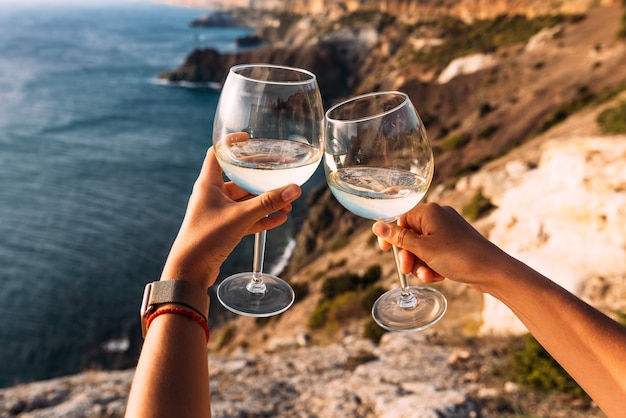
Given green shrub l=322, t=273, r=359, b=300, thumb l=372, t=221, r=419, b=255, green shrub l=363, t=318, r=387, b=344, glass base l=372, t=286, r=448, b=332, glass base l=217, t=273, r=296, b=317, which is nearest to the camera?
thumb l=372, t=221, r=419, b=255

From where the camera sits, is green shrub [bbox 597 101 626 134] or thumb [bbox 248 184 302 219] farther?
green shrub [bbox 597 101 626 134]

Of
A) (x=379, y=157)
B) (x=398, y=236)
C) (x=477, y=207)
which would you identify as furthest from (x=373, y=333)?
(x=379, y=157)

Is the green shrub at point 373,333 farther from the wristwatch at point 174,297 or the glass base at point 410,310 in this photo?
the wristwatch at point 174,297

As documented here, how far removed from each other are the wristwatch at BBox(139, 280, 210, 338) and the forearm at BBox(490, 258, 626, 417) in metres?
1.13

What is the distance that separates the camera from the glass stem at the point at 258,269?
2.53 m

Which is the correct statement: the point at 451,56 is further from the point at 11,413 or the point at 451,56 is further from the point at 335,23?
the point at 11,413

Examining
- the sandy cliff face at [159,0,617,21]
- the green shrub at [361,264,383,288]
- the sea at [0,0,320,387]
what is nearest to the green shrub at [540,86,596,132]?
the green shrub at [361,264,383,288]

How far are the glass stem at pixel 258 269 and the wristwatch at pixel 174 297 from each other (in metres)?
0.64

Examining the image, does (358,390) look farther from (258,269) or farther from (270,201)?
(270,201)

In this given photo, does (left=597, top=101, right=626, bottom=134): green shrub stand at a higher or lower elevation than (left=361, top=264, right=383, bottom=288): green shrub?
higher

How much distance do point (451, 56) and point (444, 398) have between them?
49659 mm

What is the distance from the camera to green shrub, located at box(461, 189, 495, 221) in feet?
51.4

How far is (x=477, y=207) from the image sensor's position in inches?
627

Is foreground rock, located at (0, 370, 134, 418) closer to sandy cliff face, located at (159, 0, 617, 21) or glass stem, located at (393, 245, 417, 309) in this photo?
glass stem, located at (393, 245, 417, 309)
